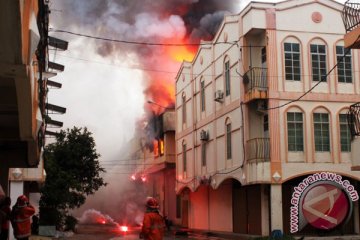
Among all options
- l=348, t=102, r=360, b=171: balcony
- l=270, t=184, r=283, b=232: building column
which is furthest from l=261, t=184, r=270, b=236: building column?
l=348, t=102, r=360, b=171: balcony

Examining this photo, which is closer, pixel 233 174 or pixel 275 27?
pixel 275 27

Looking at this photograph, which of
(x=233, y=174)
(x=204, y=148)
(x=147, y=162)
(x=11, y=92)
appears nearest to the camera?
(x=11, y=92)

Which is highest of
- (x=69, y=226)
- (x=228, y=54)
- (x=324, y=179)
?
(x=228, y=54)

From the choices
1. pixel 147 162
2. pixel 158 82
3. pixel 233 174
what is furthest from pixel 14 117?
pixel 147 162

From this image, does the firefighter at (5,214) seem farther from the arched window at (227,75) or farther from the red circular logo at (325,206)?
the arched window at (227,75)

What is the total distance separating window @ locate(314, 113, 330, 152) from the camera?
2760 cm

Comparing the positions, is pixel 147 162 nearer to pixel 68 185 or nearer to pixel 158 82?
pixel 158 82

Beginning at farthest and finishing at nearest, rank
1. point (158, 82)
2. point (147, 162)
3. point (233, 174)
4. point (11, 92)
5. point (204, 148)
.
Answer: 1. point (147, 162)
2. point (158, 82)
3. point (204, 148)
4. point (233, 174)
5. point (11, 92)

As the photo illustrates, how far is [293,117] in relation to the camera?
27578 millimetres

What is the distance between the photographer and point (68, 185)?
30.9 metres

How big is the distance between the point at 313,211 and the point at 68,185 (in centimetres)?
1338

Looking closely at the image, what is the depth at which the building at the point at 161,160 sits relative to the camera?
47688 mm

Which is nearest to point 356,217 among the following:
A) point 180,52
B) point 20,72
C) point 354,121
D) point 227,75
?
point 227,75

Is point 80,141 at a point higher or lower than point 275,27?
lower
